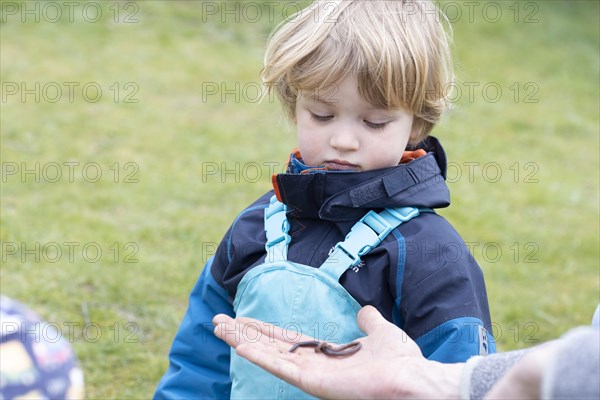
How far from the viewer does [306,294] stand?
218cm

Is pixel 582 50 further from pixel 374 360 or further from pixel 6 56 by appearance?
pixel 374 360

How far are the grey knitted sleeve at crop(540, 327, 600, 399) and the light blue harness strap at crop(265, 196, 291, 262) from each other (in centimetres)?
100

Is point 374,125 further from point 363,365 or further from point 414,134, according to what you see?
point 363,365

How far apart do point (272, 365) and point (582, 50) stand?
8113 millimetres

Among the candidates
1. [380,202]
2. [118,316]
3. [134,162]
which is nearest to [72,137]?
[134,162]

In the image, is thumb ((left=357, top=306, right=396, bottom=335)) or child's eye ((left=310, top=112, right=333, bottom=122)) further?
child's eye ((left=310, top=112, right=333, bottom=122))

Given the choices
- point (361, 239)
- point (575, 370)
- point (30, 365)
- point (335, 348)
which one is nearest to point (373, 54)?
point (361, 239)

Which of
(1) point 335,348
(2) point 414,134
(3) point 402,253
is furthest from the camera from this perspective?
(2) point 414,134

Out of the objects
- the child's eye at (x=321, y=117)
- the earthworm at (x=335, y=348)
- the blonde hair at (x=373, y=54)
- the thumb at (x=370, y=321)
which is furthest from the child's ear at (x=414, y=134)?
the earthworm at (x=335, y=348)

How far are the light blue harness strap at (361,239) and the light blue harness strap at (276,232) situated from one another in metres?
0.14

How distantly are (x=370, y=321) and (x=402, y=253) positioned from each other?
0.21m

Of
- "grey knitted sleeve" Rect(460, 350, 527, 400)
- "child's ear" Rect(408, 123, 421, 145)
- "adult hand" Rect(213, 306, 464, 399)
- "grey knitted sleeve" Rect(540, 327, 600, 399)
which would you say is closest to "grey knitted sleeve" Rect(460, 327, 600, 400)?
"grey knitted sleeve" Rect(540, 327, 600, 399)

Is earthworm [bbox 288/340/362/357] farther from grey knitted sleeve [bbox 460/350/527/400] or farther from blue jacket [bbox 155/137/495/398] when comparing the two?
grey knitted sleeve [bbox 460/350/527/400]

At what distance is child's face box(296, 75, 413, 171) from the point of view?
7.34 feet
